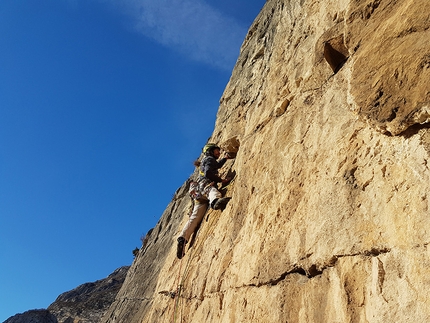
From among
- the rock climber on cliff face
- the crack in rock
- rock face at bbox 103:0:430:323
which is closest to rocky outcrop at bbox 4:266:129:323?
the rock climber on cliff face

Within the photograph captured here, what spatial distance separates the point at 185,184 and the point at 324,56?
7.61 meters

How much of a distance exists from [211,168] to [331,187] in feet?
15.0

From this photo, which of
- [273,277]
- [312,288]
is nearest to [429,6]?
[312,288]

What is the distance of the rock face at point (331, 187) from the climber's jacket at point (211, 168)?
1184 mm

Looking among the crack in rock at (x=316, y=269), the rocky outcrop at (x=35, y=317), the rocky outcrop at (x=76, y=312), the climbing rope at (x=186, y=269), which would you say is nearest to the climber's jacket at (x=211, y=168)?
the climbing rope at (x=186, y=269)

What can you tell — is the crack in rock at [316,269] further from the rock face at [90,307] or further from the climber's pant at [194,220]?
the rock face at [90,307]

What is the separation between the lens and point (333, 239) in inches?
124

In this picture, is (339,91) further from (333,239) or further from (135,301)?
(135,301)

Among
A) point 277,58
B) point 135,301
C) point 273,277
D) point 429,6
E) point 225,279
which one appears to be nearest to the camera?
point 429,6

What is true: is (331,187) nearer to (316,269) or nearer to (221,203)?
(316,269)

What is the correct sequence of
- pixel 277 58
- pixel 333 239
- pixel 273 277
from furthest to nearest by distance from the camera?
pixel 277 58, pixel 273 277, pixel 333 239

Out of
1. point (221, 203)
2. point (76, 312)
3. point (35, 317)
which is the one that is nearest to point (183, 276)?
point (221, 203)

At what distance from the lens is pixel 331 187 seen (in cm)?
342

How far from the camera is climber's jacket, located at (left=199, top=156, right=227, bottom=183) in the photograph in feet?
24.9
